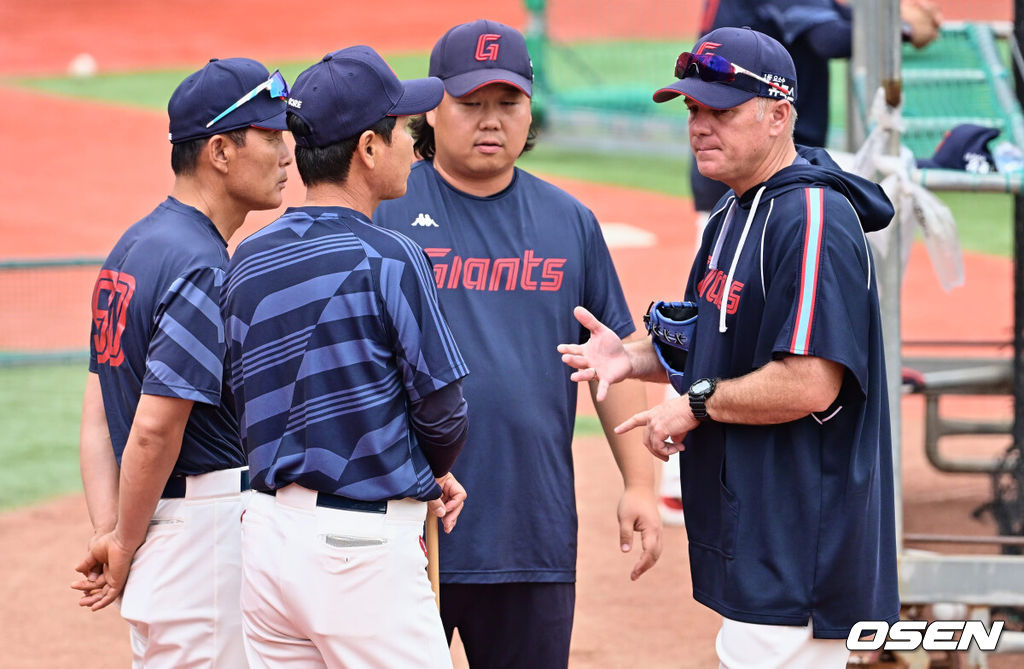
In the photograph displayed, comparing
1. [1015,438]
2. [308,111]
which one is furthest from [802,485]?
[1015,438]

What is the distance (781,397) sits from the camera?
271 centimetres

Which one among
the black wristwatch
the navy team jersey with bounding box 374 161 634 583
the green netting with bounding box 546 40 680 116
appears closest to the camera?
the black wristwatch

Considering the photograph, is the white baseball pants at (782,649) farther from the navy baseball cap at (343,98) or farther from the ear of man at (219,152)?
the ear of man at (219,152)

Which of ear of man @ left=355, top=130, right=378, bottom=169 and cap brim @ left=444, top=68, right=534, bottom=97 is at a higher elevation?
cap brim @ left=444, top=68, right=534, bottom=97

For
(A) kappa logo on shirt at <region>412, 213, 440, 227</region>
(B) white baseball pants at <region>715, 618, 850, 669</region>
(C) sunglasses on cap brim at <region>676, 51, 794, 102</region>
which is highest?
(C) sunglasses on cap brim at <region>676, 51, 794, 102</region>

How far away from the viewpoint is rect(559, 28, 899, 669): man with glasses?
272cm

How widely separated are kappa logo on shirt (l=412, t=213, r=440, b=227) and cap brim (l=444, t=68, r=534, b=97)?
0.34 meters

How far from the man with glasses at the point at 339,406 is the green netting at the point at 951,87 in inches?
126

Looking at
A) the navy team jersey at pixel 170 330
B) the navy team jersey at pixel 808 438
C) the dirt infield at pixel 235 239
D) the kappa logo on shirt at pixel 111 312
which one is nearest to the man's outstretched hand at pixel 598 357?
the navy team jersey at pixel 808 438

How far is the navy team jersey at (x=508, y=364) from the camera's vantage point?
10.9ft

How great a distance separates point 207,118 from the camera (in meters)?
3.15

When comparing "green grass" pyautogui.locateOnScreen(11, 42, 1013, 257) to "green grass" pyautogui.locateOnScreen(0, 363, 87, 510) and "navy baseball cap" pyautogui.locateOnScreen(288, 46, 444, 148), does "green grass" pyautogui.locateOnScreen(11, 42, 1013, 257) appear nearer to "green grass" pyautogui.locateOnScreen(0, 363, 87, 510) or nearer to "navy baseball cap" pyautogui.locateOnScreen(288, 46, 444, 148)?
"green grass" pyautogui.locateOnScreen(0, 363, 87, 510)

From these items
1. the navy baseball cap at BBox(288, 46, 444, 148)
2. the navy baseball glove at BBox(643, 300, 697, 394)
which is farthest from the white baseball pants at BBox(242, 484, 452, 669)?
the navy baseball glove at BBox(643, 300, 697, 394)

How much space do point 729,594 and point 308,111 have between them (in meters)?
1.44
